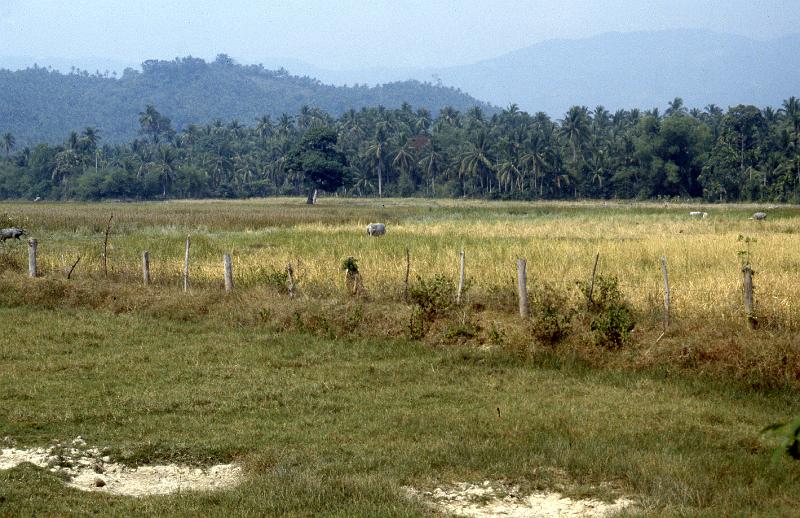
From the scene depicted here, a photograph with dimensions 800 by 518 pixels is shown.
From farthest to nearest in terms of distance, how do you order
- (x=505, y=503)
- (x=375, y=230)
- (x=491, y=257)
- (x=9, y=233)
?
(x=375, y=230), (x=9, y=233), (x=491, y=257), (x=505, y=503)

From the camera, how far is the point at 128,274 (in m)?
21.6

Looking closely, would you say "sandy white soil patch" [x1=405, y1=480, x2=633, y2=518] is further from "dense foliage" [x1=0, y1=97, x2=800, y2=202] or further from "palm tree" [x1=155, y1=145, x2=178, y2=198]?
"palm tree" [x1=155, y1=145, x2=178, y2=198]

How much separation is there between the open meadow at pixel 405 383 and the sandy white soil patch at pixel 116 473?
186mm

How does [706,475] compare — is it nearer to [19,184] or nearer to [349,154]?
[349,154]

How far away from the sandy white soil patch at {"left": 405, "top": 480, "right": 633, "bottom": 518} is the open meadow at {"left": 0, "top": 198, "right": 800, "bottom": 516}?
16 centimetres

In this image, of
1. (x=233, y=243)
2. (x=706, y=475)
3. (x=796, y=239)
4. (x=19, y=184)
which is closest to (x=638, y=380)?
(x=706, y=475)

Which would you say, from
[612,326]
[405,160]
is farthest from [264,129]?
[612,326]

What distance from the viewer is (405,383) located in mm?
12539

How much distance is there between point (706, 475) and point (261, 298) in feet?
36.9

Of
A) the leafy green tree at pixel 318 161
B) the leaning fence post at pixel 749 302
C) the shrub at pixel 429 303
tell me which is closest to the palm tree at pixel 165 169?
the leafy green tree at pixel 318 161

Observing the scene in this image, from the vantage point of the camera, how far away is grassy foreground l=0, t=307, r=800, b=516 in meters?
7.88

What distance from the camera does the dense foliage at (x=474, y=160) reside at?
90.1 metres

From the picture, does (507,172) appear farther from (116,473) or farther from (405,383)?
(116,473)

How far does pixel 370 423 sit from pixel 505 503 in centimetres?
280
